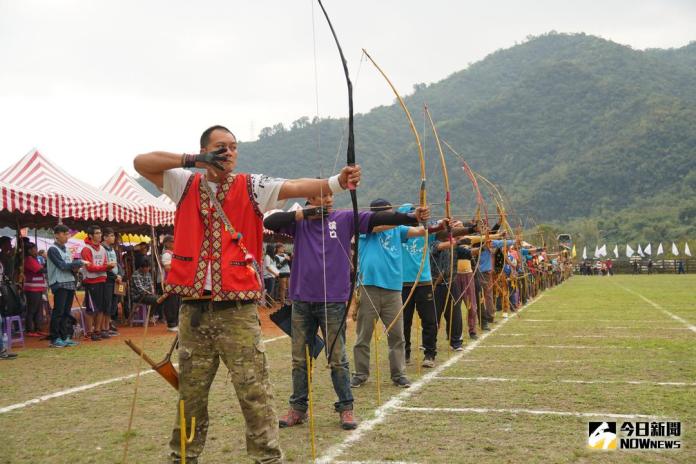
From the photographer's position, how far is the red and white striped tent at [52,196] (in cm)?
1068

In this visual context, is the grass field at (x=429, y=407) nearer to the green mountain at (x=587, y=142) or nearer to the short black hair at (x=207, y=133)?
the short black hair at (x=207, y=133)

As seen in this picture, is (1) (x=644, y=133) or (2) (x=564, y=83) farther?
(2) (x=564, y=83)

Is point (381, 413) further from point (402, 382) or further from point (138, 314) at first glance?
point (138, 314)

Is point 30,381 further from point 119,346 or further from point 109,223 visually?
point 109,223

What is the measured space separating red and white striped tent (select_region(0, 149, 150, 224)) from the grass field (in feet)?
8.22

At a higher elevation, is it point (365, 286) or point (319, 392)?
point (365, 286)

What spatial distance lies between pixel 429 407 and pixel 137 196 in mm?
11375

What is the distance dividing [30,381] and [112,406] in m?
1.96

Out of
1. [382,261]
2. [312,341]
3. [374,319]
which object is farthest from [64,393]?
[382,261]

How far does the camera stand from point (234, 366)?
337 centimetres

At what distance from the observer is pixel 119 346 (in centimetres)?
1052

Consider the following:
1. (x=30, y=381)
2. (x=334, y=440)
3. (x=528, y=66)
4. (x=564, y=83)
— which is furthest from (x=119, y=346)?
(x=528, y=66)

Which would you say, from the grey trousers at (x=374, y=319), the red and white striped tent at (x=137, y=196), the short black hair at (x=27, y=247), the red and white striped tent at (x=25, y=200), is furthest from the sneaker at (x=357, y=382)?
the red and white striped tent at (x=137, y=196)

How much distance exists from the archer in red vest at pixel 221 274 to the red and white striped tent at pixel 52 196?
801cm
